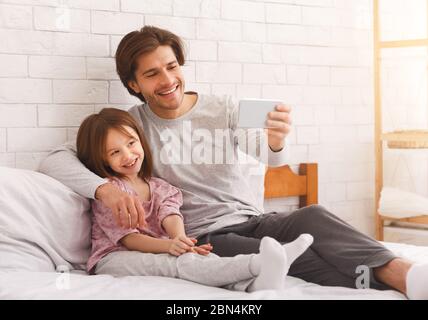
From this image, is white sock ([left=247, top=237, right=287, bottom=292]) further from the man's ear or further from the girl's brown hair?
the man's ear

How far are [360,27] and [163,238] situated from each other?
1308 millimetres

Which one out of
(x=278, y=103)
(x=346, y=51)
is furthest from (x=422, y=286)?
(x=346, y=51)

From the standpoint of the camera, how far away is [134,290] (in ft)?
4.90

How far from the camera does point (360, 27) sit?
2.73 m

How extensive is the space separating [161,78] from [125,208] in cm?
44

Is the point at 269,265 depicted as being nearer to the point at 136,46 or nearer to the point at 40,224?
the point at 40,224

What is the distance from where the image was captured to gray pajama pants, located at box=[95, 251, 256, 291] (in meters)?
1.51

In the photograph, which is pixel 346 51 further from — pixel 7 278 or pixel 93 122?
pixel 7 278

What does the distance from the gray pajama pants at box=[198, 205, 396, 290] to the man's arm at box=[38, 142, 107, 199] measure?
0.32 meters

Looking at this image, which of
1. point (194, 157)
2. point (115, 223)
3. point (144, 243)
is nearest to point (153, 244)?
point (144, 243)

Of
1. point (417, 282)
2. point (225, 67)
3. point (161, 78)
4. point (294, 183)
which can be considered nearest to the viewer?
point (417, 282)

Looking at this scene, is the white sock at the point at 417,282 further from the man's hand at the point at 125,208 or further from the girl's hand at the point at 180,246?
the man's hand at the point at 125,208

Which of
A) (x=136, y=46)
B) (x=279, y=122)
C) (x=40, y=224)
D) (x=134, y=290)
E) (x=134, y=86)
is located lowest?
(x=134, y=290)

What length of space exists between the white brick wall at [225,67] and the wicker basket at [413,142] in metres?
0.14
